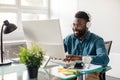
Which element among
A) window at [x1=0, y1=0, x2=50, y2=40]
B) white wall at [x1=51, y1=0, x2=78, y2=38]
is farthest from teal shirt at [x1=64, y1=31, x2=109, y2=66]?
white wall at [x1=51, y1=0, x2=78, y2=38]

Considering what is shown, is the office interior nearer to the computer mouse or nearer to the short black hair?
the short black hair

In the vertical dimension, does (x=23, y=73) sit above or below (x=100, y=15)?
below

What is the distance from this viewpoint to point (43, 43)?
187 centimetres

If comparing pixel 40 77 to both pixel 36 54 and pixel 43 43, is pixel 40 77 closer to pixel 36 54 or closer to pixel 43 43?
pixel 36 54

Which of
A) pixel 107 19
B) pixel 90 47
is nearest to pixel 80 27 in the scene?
pixel 90 47

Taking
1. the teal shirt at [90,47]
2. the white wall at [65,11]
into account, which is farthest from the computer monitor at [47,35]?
the white wall at [65,11]

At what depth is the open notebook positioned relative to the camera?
171 centimetres

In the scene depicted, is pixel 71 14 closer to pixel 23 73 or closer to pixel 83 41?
pixel 83 41

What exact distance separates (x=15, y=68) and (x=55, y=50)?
468 mm

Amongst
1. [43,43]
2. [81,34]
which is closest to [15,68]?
[43,43]

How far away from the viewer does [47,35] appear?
1.80 m

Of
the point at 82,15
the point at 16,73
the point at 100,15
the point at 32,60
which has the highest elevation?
the point at 100,15

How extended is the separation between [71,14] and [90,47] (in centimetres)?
247

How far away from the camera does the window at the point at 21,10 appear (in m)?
4.03
